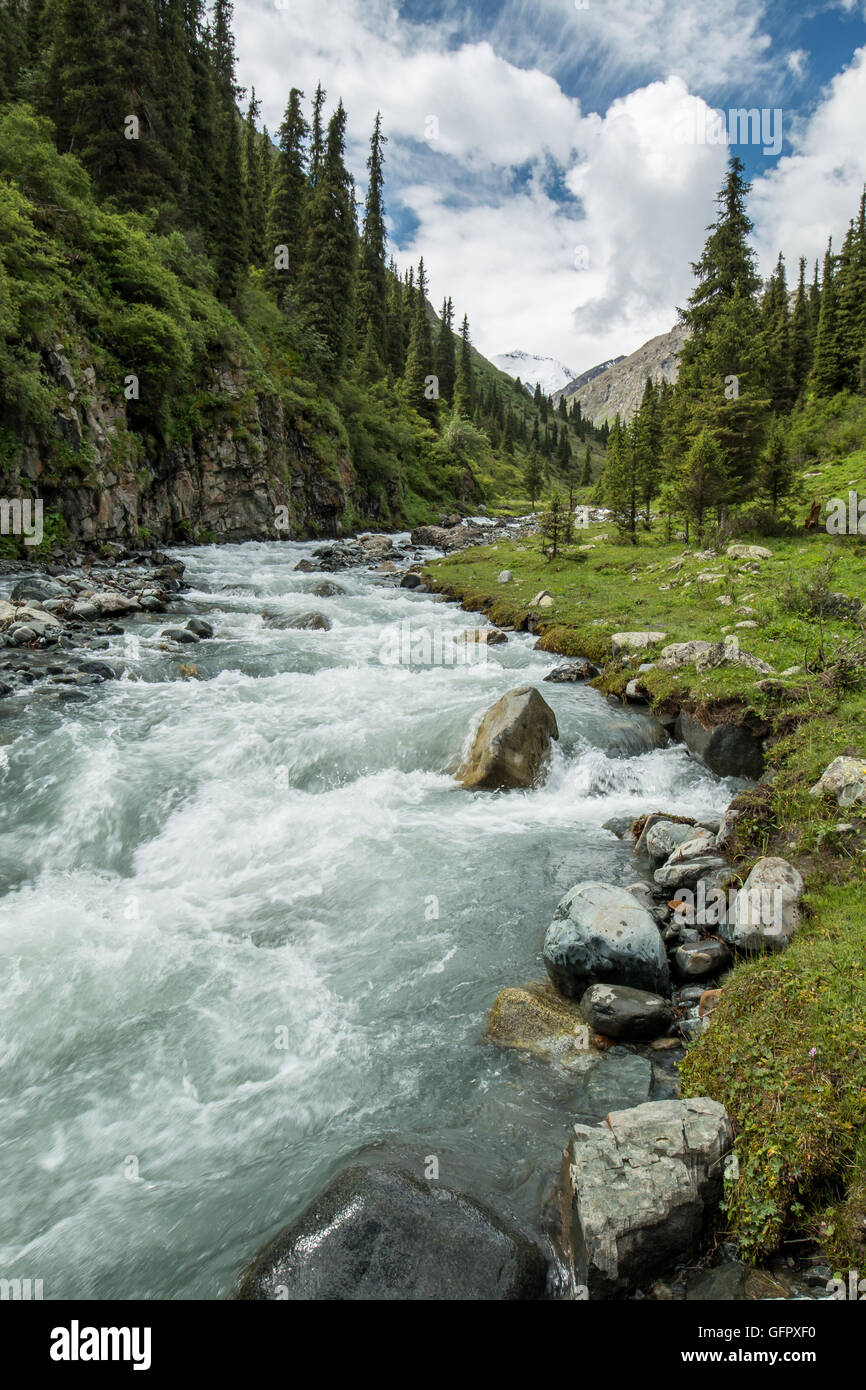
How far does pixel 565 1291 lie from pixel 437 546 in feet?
141

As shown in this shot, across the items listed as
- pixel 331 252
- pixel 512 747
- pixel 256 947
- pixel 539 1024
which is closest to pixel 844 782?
pixel 539 1024

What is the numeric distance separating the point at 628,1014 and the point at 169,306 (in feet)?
105

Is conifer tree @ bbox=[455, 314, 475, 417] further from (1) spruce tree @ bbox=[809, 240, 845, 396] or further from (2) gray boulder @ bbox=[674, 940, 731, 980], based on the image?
(2) gray boulder @ bbox=[674, 940, 731, 980]

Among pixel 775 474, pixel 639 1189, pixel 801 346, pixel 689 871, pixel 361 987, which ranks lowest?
pixel 361 987

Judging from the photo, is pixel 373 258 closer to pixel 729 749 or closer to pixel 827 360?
pixel 827 360

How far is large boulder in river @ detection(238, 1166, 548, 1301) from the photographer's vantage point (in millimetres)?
3594

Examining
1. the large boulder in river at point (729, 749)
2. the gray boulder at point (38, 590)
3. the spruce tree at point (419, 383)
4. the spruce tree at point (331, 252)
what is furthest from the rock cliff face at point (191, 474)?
the spruce tree at point (419, 383)

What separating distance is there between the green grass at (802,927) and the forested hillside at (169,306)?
18563mm

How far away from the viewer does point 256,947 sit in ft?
24.3

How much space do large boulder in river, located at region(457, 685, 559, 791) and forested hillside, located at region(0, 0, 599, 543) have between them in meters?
17.4

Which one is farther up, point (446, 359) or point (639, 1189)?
point (446, 359)

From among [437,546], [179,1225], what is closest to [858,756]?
[179,1225]

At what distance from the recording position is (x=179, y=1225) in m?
4.48
